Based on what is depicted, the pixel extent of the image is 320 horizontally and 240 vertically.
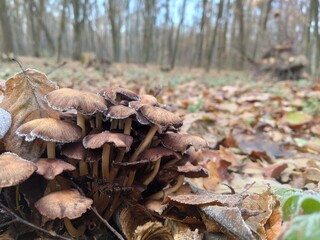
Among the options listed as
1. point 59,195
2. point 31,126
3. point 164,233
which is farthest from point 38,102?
point 164,233

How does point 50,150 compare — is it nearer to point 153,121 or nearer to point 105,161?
point 105,161

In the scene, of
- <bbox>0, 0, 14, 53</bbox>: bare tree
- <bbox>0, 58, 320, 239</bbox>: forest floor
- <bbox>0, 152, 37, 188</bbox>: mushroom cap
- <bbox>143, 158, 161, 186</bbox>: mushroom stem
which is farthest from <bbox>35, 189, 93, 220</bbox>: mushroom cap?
<bbox>0, 0, 14, 53</bbox>: bare tree

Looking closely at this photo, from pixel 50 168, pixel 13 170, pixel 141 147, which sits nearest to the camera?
pixel 13 170

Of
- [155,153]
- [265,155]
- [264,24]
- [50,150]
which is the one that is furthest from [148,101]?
[264,24]

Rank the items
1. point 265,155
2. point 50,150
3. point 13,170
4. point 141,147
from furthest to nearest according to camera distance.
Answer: point 265,155, point 141,147, point 50,150, point 13,170

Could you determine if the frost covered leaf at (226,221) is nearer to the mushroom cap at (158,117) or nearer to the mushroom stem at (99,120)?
the mushroom cap at (158,117)

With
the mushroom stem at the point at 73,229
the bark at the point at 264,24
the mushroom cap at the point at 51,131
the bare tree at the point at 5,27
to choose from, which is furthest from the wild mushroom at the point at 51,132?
the bare tree at the point at 5,27
